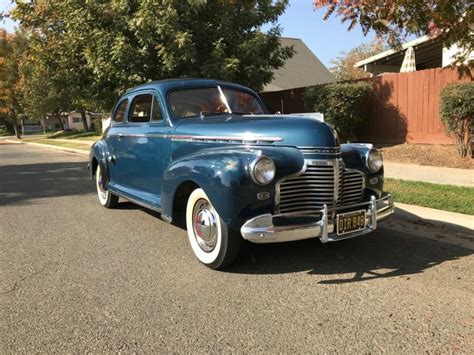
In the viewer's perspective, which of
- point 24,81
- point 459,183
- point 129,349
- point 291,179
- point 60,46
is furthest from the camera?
point 24,81

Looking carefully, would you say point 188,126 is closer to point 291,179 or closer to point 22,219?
point 291,179

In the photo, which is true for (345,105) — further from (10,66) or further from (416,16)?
(10,66)

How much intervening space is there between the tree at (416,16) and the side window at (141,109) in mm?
2525

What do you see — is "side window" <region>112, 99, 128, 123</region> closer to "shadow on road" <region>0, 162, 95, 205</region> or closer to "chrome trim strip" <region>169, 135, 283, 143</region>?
"chrome trim strip" <region>169, 135, 283, 143</region>

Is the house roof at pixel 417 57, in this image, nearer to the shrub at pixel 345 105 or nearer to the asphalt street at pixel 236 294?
the shrub at pixel 345 105

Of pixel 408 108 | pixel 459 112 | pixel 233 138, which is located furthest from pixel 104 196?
pixel 408 108

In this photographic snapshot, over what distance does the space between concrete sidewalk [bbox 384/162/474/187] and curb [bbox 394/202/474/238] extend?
215cm

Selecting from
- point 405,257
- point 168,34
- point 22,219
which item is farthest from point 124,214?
point 168,34

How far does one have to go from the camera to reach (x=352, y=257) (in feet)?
15.9

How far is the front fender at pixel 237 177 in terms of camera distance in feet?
13.3

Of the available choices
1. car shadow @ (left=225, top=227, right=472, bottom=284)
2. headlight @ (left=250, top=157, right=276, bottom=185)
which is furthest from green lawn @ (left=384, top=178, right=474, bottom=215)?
headlight @ (left=250, top=157, right=276, bottom=185)

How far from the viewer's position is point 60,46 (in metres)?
15.3

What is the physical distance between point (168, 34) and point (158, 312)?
10.4 m

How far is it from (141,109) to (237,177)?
8.81 feet
